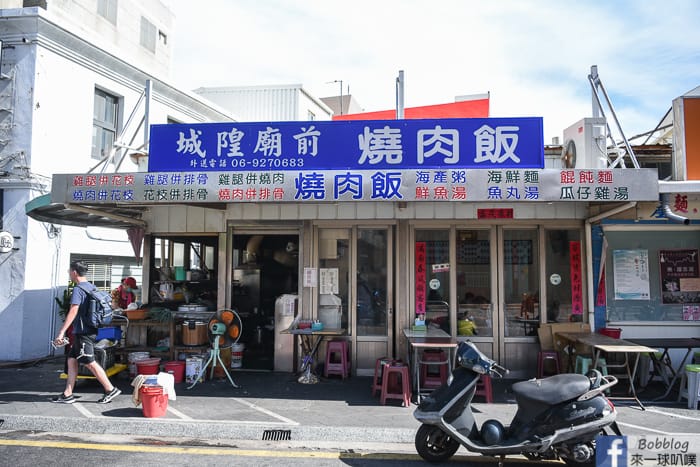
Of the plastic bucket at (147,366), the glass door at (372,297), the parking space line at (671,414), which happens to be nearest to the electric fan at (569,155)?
the glass door at (372,297)

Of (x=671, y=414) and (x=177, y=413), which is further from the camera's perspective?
(x=671, y=414)

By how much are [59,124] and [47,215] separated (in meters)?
3.55

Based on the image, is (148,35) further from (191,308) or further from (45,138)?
(191,308)

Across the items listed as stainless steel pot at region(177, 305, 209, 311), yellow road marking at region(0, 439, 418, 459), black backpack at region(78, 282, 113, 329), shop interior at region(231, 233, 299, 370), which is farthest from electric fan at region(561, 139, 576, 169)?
black backpack at region(78, 282, 113, 329)

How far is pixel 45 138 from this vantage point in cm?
1120

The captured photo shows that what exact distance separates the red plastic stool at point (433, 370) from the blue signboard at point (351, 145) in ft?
9.86

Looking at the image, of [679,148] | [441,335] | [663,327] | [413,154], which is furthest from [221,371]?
[679,148]

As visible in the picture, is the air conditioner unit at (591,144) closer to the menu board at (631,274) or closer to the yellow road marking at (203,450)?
the menu board at (631,274)

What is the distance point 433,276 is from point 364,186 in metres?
2.92

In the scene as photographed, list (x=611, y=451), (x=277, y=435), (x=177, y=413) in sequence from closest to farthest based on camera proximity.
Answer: (x=611, y=451), (x=277, y=435), (x=177, y=413)

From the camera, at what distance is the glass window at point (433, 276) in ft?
29.9

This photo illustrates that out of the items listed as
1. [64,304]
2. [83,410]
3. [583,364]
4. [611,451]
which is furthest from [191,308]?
[611,451]

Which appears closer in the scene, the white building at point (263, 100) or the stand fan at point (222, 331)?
the stand fan at point (222, 331)

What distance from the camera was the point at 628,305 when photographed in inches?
356
